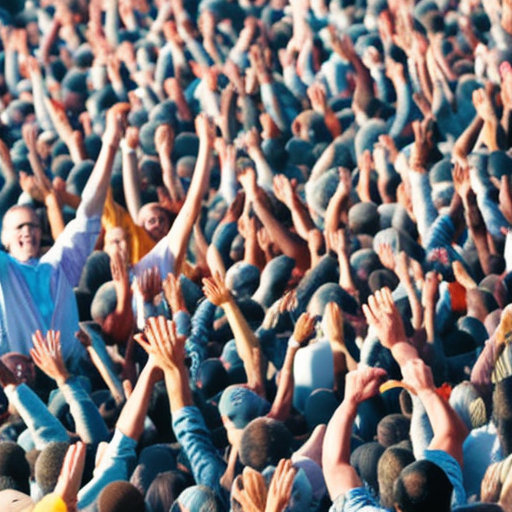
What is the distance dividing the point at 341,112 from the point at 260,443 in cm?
474

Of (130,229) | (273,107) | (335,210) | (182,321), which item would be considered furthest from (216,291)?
(273,107)

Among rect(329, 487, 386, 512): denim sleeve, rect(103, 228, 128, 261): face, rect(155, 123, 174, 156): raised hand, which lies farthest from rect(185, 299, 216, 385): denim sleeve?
rect(155, 123, 174, 156): raised hand

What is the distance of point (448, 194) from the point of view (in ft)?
27.8

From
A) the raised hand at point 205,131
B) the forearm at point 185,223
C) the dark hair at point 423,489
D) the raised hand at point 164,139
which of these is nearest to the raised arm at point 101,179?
the forearm at point 185,223

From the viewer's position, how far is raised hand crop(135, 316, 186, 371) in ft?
20.3

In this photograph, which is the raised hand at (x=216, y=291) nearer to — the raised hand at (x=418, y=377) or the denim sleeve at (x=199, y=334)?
the denim sleeve at (x=199, y=334)

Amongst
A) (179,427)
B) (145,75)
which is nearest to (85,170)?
(145,75)

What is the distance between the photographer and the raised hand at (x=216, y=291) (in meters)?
7.23

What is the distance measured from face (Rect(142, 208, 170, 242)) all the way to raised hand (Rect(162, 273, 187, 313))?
3.89 feet

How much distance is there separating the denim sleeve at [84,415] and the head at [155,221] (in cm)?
203

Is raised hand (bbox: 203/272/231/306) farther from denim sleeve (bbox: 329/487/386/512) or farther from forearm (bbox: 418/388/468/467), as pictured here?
denim sleeve (bbox: 329/487/386/512)

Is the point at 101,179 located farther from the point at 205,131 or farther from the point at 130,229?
the point at 130,229

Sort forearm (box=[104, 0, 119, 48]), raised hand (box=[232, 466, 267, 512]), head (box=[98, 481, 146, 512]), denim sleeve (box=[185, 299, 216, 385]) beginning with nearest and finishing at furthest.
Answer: raised hand (box=[232, 466, 267, 512]) → head (box=[98, 481, 146, 512]) → denim sleeve (box=[185, 299, 216, 385]) → forearm (box=[104, 0, 119, 48])

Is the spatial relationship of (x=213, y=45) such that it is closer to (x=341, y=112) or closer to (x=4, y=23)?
(x=341, y=112)
